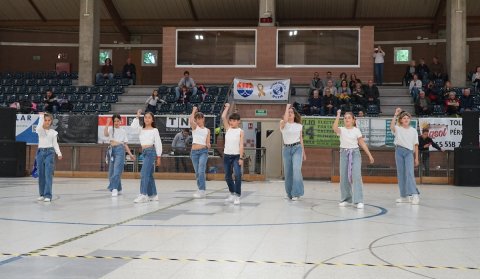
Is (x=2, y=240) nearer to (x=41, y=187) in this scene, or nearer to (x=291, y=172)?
(x=41, y=187)

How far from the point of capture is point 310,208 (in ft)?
33.1

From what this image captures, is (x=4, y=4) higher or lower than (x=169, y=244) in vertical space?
higher

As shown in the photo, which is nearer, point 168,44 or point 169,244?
point 169,244

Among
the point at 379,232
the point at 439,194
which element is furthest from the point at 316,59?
the point at 379,232

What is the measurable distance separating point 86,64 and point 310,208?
20512mm

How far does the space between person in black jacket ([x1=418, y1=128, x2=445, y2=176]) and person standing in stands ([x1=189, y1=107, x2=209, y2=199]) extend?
30.3 feet

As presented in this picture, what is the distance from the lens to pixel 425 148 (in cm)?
1884

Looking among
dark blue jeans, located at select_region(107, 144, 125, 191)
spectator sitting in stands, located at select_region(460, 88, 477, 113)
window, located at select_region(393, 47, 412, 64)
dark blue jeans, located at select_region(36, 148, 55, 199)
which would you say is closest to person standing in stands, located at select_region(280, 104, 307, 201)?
dark blue jeans, located at select_region(107, 144, 125, 191)

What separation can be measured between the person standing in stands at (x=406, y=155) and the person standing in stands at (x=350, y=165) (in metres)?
1.27

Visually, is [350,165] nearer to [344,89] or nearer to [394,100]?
[344,89]

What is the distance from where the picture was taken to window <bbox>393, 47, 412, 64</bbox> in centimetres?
3322

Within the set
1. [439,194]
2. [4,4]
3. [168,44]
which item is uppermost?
[4,4]

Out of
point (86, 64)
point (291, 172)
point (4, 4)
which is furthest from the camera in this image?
point (4, 4)

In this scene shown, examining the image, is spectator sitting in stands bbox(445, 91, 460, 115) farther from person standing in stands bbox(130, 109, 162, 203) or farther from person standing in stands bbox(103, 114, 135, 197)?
person standing in stands bbox(130, 109, 162, 203)
